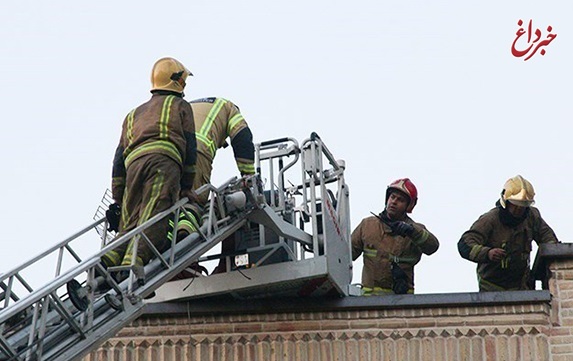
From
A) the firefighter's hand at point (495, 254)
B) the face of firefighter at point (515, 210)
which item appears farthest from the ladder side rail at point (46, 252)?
the face of firefighter at point (515, 210)

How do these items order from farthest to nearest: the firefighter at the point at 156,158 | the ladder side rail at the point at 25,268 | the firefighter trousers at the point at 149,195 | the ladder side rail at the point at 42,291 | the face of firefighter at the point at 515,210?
the face of firefighter at the point at 515,210, the firefighter at the point at 156,158, the firefighter trousers at the point at 149,195, the ladder side rail at the point at 25,268, the ladder side rail at the point at 42,291

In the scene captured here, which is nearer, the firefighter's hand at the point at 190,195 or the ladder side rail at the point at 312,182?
the firefighter's hand at the point at 190,195

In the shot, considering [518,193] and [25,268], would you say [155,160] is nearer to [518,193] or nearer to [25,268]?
[25,268]

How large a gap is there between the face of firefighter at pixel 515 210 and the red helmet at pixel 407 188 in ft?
3.13

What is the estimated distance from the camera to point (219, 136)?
13195mm

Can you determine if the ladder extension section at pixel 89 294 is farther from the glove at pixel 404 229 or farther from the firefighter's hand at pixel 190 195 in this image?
the glove at pixel 404 229

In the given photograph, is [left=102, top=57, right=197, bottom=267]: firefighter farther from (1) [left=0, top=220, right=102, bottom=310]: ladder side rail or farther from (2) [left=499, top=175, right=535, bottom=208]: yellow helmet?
(2) [left=499, top=175, right=535, bottom=208]: yellow helmet

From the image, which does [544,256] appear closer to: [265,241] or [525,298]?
[525,298]

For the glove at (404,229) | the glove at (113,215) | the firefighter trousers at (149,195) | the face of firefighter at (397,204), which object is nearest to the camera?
the firefighter trousers at (149,195)

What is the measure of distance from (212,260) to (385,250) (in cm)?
201

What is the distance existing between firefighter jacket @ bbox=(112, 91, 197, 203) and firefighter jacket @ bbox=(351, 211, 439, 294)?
2.98 meters

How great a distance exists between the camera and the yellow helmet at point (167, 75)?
12.0m

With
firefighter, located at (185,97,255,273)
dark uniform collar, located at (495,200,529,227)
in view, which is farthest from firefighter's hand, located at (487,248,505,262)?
firefighter, located at (185,97,255,273)

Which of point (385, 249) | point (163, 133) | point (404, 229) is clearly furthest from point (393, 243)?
point (163, 133)
